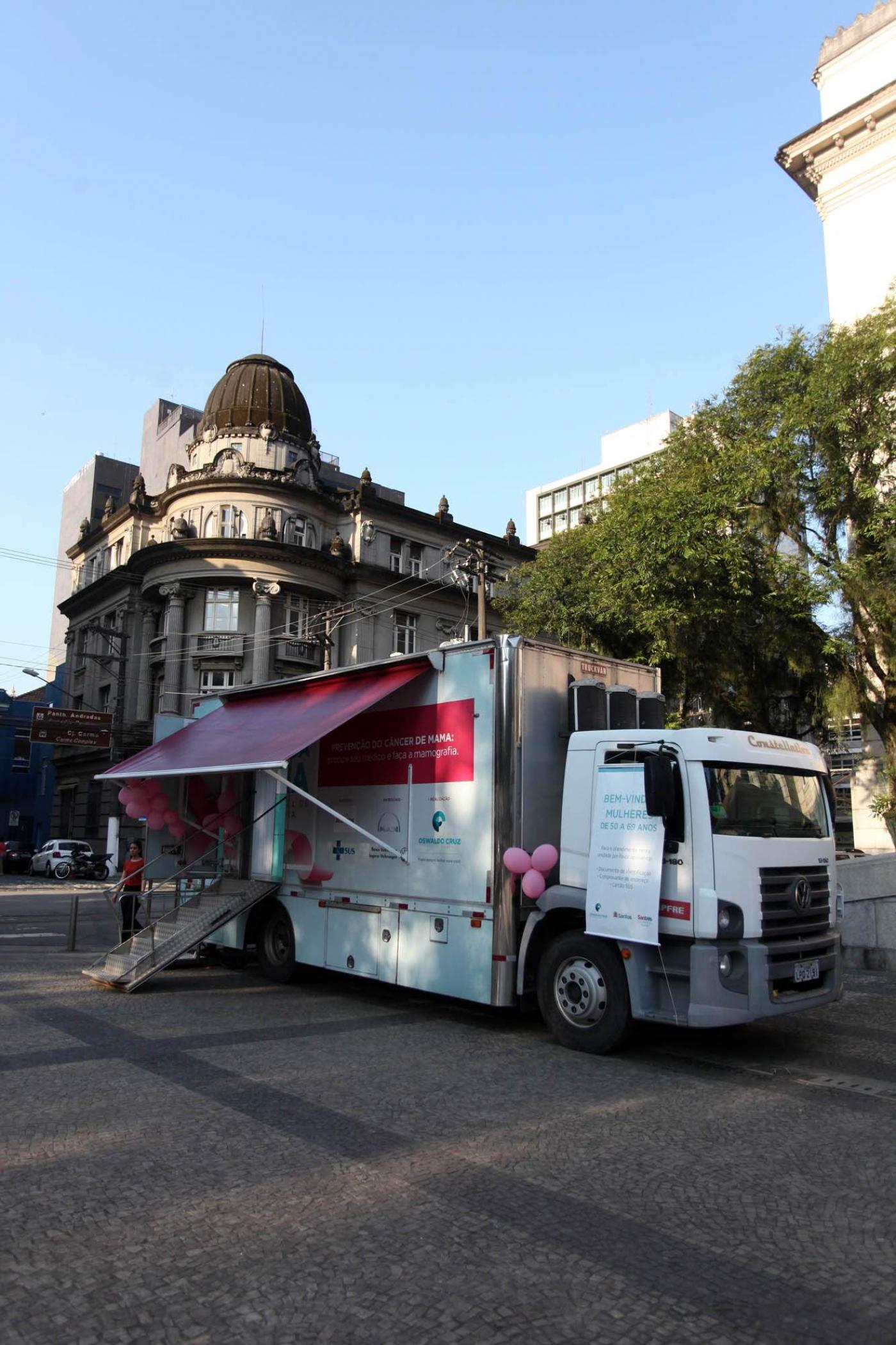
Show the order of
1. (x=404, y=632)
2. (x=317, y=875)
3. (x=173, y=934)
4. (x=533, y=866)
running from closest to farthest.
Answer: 1. (x=533, y=866)
2. (x=317, y=875)
3. (x=173, y=934)
4. (x=404, y=632)

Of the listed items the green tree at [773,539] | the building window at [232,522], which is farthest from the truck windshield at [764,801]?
the building window at [232,522]

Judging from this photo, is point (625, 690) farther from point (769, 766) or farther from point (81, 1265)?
point (81, 1265)

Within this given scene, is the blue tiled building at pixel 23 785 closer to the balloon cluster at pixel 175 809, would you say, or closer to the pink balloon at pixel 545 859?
the balloon cluster at pixel 175 809

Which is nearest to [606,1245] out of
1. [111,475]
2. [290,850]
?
[290,850]

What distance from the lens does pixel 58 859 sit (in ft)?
132

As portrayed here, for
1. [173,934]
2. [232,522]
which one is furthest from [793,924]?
[232,522]

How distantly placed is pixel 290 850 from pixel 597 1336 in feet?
29.2

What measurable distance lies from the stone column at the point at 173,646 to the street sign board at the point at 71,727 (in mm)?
5150

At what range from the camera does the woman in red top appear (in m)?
13.9

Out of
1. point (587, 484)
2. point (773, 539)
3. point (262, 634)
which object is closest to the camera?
point (773, 539)

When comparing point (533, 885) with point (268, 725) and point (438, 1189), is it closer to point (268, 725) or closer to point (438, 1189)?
point (438, 1189)

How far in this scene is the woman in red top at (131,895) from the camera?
45.7ft

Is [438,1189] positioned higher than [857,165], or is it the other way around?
[857,165]

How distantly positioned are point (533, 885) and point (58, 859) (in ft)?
119
